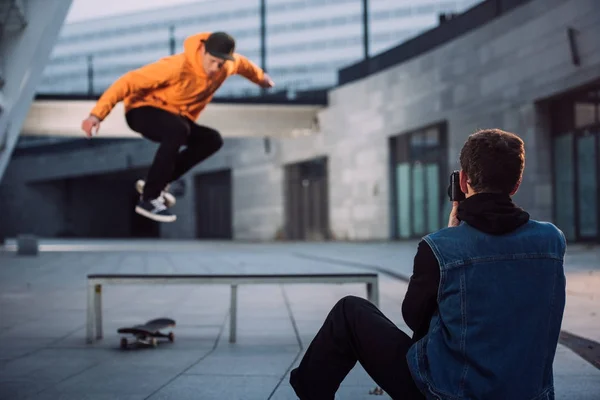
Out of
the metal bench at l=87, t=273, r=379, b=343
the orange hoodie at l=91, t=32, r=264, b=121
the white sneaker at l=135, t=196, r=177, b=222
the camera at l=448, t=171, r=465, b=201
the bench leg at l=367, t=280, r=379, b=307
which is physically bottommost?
the bench leg at l=367, t=280, r=379, b=307

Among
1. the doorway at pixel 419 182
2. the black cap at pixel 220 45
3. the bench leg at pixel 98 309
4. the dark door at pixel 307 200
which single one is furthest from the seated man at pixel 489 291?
the dark door at pixel 307 200

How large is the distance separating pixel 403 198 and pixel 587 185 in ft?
25.1

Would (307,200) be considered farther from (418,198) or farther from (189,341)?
(189,341)

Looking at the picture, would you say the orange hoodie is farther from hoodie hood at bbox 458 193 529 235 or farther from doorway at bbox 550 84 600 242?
doorway at bbox 550 84 600 242

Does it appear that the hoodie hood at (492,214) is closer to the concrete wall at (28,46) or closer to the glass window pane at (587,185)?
the concrete wall at (28,46)

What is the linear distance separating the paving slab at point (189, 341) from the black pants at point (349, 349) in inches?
36.0

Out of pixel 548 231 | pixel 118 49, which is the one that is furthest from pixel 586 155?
pixel 118 49

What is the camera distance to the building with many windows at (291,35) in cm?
2478

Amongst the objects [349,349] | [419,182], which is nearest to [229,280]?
[349,349]

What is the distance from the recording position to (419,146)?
22219 mm

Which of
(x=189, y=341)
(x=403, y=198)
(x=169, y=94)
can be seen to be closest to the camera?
(x=169, y=94)

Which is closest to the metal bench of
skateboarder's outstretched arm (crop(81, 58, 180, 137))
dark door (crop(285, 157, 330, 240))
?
skateboarder's outstretched arm (crop(81, 58, 180, 137))

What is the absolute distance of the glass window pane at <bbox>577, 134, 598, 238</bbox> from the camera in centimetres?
1605

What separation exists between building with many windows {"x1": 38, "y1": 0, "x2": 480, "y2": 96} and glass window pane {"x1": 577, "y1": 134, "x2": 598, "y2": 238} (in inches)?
235
